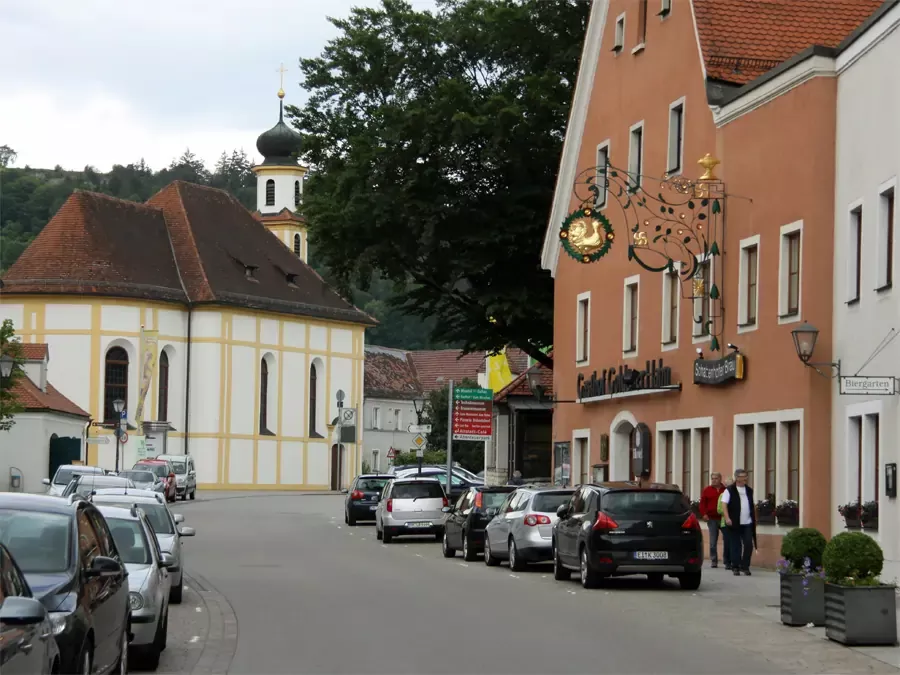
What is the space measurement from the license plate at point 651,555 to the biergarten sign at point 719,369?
687 centimetres

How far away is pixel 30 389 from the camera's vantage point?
6650 centimetres

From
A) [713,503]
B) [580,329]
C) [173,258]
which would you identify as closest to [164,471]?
[173,258]

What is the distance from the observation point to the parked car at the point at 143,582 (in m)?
13.8

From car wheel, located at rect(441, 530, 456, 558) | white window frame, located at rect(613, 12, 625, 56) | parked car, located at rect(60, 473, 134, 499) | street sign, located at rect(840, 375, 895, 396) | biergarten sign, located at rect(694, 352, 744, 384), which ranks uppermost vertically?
white window frame, located at rect(613, 12, 625, 56)

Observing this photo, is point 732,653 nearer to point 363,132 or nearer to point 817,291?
point 817,291

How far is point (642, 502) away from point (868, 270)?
188 inches

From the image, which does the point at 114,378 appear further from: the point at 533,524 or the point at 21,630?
the point at 21,630

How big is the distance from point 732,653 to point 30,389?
179ft

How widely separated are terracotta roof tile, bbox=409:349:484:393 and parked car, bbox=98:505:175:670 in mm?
A: 109289

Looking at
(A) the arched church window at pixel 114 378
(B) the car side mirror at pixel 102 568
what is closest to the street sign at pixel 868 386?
(B) the car side mirror at pixel 102 568

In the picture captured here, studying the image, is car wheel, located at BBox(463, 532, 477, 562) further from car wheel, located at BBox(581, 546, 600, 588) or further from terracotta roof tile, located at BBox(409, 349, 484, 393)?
terracotta roof tile, located at BBox(409, 349, 484, 393)

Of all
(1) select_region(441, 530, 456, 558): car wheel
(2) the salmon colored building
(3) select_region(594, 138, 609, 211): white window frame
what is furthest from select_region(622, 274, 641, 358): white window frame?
(1) select_region(441, 530, 456, 558): car wheel

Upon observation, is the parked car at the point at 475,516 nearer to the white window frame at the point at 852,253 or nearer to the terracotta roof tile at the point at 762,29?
the white window frame at the point at 852,253

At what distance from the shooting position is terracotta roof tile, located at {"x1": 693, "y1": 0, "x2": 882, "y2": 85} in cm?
3167
